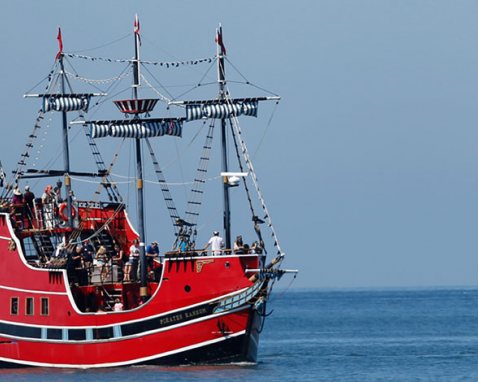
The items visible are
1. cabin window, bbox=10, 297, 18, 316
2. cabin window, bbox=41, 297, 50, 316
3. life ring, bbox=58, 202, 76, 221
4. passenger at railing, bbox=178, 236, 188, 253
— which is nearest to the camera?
passenger at railing, bbox=178, 236, 188, 253

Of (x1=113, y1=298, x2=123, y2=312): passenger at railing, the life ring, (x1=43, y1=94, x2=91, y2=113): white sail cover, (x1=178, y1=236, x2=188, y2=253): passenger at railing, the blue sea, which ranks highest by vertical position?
(x1=43, y1=94, x2=91, y2=113): white sail cover

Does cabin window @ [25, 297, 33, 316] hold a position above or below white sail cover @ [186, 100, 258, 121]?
below

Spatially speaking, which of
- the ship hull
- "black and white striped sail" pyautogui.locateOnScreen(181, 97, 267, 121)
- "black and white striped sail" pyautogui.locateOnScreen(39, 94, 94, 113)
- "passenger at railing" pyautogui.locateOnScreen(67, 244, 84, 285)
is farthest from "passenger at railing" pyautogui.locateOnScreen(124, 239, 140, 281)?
"black and white striped sail" pyautogui.locateOnScreen(39, 94, 94, 113)

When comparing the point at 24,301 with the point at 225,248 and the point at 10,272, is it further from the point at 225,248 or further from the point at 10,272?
the point at 225,248

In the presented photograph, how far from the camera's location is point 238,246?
172ft

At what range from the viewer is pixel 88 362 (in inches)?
2104

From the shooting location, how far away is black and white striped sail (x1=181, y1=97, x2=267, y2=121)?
54.5 meters

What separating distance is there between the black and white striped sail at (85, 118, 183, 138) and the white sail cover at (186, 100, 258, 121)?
2.03 feet

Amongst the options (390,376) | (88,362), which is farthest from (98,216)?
(390,376)

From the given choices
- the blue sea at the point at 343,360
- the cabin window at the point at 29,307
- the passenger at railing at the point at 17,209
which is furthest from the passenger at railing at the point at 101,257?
the blue sea at the point at 343,360

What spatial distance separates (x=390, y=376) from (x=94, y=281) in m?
11.1

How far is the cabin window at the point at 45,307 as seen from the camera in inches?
2135

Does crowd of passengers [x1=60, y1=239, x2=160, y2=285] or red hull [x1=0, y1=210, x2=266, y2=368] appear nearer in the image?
red hull [x1=0, y1=210, x2=266, y2=368]

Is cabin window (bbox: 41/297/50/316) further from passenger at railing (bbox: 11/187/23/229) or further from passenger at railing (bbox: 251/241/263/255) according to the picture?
passenger at railing (bbox: 251/241/263/255)
